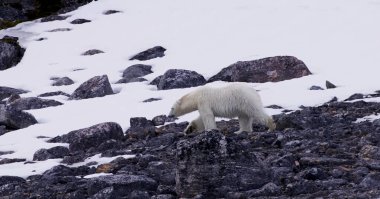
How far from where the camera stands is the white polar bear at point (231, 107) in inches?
571

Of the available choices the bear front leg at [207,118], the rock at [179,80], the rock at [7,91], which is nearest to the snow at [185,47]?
the rock at [7,91]

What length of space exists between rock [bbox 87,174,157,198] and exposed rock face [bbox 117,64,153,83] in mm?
14745

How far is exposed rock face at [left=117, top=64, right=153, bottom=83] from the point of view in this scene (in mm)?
24359

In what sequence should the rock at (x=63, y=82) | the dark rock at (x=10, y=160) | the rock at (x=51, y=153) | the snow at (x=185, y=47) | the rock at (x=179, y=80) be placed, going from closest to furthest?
1. the rock at (x=51, y=153)
2. the dark rock at (x=10, y=160)
3. the snow at (x=185, y=47)
4. the rock at (x=179, y=80)
5. the rock at (x=63, y=82)

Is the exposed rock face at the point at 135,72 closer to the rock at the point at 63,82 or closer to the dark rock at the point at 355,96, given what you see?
the rock at the point at 63,82

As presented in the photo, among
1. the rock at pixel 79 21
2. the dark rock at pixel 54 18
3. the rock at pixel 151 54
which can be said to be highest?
the dark rock at pixel 54 18

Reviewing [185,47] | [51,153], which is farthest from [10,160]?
[185,47]

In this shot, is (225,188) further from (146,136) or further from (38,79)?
(38,79)

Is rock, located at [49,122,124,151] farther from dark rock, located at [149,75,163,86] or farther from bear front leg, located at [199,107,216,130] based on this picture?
dark rock, located at [149,75,163,86]

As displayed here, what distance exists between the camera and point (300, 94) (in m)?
18.6

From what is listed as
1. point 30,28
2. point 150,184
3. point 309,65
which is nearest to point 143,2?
point 30,28

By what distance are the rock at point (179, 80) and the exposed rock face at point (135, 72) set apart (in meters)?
1.87

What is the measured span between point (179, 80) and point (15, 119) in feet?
20.0

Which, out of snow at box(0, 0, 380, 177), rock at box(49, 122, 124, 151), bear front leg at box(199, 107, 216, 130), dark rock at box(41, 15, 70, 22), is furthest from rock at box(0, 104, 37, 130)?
dark rock at box(41, 15, 70, 22)
